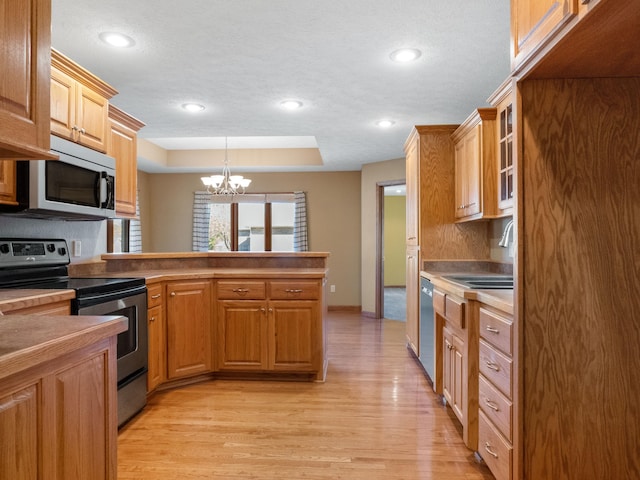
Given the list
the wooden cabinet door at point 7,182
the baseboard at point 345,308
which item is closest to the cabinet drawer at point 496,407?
the wooden cabinet door at point 7,182

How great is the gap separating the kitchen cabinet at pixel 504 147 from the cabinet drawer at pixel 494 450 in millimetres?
1416

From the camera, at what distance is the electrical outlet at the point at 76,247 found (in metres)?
2.87

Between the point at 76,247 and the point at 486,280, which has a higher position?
the point at 76,247

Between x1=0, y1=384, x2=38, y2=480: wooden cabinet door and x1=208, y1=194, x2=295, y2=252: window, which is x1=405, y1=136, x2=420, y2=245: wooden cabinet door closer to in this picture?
x1=208, y1=194, x2=295, y2=252: window

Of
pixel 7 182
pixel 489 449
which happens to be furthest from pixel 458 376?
pixel 7 182

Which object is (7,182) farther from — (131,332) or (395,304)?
(395,304)

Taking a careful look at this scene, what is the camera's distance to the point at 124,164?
123 inches

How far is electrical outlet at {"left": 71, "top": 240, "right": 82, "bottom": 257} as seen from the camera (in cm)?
287

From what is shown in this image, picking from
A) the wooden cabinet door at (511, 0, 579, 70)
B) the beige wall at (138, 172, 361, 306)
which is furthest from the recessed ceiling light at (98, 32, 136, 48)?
the beige wall at (138, 172, 361, 306)

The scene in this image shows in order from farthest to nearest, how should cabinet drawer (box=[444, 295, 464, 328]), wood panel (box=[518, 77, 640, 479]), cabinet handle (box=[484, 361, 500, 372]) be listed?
cabinet drawer (box=[444, 295, 464, 328]) < cabinet handle (box=[484, 361, 500, 372]) < wood panel (box=[518, 77, 640, 479])

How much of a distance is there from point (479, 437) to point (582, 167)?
1.38 meters

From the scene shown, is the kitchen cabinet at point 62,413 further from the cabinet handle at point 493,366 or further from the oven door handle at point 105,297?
the cabinet handle at point 493,366

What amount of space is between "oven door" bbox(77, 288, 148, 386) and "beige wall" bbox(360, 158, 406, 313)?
3.82 m

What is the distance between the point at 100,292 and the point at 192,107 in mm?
2132
